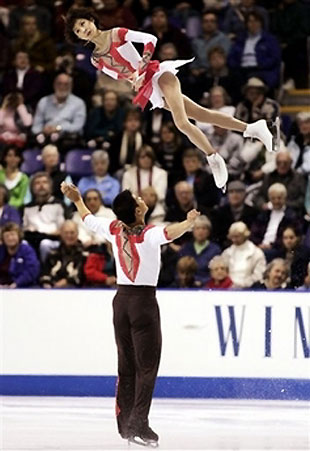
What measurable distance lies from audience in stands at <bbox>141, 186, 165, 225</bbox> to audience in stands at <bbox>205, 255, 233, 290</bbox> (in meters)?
1.15

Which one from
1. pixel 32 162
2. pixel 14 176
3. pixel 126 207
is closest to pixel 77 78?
pixel 32 162

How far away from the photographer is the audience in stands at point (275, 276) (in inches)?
523

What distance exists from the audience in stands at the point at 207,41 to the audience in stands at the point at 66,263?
313cm

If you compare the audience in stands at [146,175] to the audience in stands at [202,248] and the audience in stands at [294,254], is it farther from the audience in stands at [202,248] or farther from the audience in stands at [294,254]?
the audience in stands at [294,254]

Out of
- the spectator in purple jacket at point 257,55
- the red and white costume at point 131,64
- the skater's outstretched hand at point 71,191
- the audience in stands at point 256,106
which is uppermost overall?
the red and white costume at point 131,64

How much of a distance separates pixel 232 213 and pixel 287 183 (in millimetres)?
639

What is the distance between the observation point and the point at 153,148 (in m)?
15.4

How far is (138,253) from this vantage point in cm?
994

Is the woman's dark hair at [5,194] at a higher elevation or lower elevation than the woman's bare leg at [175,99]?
lower

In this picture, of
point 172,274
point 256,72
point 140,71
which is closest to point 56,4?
point 256,72

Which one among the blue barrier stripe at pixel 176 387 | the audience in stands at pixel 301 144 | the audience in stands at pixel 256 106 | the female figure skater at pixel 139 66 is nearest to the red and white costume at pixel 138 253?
the female figure skater at pixel 139 66

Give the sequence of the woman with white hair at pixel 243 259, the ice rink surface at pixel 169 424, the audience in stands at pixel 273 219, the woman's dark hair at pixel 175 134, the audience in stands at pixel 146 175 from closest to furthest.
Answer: the ice rink surface at pixel 169 424 → the woman with white hair at pixel 243 259 → the audience in stands at pixel 273 219 → the audience in stands at pixel 146 175 → the woman's dark hair at pixel 175 134

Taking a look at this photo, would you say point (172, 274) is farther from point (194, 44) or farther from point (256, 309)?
point (194, 44)

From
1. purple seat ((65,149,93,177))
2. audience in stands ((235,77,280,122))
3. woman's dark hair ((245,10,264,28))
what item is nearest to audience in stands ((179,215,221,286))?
audience in stands ((235,77,280,122))
